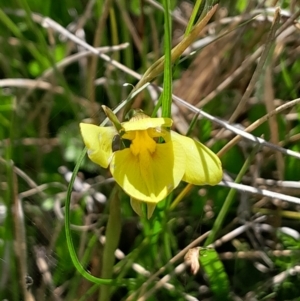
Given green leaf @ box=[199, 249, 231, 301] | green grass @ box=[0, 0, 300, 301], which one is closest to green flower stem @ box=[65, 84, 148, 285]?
green grass @ box=[0, 0, 300, 301]

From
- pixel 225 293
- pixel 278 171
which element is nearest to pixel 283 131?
pixel 278 171

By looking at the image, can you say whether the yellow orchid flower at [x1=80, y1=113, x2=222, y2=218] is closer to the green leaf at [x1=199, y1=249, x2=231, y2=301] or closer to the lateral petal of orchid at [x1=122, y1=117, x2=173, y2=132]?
the lateral petal of orchid at [x1=122, y1=117, x2=173, y2=132]

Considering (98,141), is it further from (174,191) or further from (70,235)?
(174,191)

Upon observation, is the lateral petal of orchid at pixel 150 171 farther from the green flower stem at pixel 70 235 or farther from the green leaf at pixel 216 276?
the green leaf at pixel 216 276

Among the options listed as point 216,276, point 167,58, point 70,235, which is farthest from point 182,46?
point 216,276

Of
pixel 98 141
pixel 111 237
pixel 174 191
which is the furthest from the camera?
pixel 174 191

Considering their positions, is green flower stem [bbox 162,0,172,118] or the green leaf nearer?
green flower stem [bbox 162,0,172,118]
